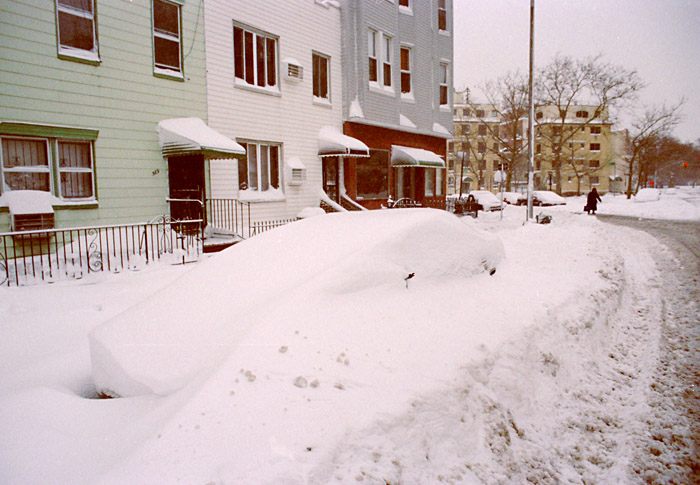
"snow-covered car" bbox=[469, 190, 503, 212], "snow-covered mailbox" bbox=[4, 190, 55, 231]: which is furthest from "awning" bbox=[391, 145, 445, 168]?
"snow-covered mailbox" bbox=[4, 190, 55, 231]

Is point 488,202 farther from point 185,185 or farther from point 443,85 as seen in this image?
point 185,185

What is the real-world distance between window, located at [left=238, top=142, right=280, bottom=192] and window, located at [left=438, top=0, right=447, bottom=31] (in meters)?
13.4

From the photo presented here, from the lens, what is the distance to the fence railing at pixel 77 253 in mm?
8250

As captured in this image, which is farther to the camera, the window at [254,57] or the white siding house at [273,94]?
Result: the window at [254,57]

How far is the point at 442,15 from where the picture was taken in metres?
24.0

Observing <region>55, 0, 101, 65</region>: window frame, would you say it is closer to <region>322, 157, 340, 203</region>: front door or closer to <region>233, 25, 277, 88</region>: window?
<region>233, 25, 277, 88</region>: window

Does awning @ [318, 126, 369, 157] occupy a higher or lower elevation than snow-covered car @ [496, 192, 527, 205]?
higher

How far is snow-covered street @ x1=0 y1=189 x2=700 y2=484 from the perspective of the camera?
8.44ft

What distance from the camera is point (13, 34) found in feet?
31.2

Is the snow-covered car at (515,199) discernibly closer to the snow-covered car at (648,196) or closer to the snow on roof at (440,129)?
the snow-covered car at (648,196)

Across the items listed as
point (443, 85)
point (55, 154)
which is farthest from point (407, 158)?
point (55, 154)

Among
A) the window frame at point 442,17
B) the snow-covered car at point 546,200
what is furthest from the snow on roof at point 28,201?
the snow-covered car at point 546,200

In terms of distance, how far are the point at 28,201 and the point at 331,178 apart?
1026 cm

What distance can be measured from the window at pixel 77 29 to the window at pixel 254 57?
14.0 feet
